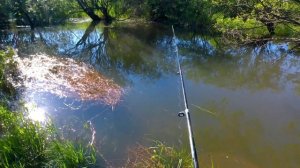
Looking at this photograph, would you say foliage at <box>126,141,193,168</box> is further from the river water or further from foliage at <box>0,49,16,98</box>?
foliage at <box>0,49,16,98</box>

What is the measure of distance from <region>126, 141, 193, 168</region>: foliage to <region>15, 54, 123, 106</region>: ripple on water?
244cm

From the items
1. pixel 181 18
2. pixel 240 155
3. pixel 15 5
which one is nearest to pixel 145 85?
pixel 240 155

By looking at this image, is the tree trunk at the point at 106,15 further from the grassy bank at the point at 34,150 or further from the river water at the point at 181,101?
the grassy bank at the point at 34,150

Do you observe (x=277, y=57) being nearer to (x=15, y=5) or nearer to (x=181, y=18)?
(x=181, y=18)

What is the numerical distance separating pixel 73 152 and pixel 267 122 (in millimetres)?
4311

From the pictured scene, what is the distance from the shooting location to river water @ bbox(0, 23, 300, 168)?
6.11 meters

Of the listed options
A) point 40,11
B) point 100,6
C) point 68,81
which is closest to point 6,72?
point 68,81

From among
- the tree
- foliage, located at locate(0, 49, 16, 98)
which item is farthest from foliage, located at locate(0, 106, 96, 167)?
the tree

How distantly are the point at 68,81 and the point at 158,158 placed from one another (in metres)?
5.20

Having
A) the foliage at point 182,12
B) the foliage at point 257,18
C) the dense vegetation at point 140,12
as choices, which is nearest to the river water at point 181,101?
the foliage at point 257,18

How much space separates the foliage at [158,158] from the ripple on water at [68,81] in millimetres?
2440

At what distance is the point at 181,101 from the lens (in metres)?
8.10

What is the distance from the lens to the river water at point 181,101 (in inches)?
241

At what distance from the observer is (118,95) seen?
858 centimetres
